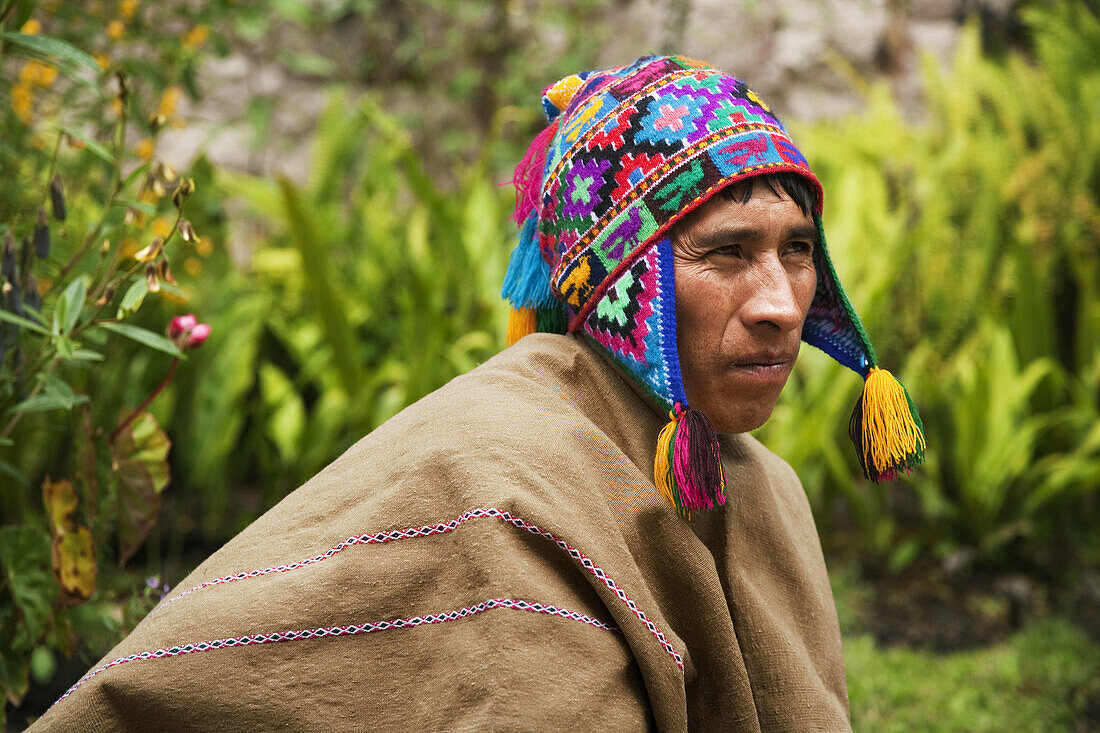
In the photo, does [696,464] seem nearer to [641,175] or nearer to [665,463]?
[665,463]

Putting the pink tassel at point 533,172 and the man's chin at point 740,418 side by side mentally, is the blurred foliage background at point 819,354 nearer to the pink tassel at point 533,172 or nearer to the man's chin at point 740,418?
the pink tassel at point 533,172

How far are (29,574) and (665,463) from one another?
123 cm

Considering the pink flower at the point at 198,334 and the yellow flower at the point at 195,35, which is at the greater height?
the yellow flower at the point at 195,35

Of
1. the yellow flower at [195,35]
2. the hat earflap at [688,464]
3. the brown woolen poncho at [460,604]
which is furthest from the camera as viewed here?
the yellow flower at [195,35]

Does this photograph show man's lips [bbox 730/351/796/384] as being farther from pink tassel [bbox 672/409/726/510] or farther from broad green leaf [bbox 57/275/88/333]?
broad green leaf [bbox 57/275/88/333]

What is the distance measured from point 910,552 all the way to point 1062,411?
1034 millimetres

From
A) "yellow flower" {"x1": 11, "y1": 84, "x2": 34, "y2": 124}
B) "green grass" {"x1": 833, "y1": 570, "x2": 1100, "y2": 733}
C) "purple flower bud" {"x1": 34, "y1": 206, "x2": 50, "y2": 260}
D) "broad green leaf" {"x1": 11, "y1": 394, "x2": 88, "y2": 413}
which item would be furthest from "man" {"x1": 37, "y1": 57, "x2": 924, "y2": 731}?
"yellow flower" {"x1": 11, "y1": 84, "x2": 34, "y2": 124}

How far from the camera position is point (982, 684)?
11.3 ft

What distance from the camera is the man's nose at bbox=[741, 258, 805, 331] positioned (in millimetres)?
1571

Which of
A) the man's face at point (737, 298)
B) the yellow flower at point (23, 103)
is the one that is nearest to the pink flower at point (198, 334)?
the man's face at point (737, 298)

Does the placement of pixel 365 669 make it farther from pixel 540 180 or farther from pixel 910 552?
pixel 910 552

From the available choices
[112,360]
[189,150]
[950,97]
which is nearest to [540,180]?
[112,360]

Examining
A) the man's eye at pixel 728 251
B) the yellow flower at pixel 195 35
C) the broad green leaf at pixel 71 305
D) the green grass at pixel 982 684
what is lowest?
the green grass at pixel 982 684

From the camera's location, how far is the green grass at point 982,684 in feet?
10.4
